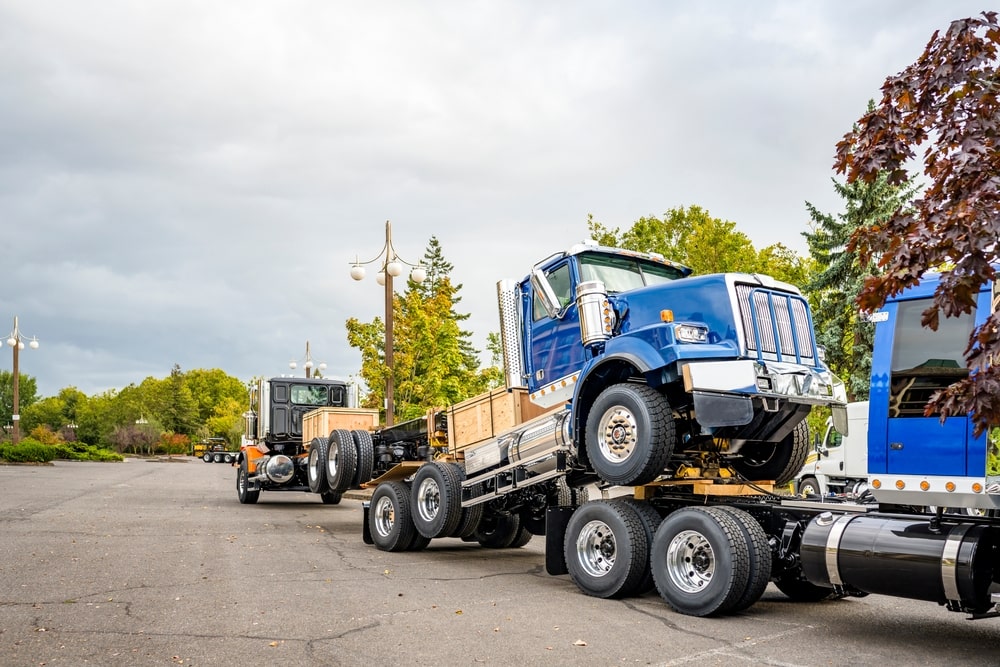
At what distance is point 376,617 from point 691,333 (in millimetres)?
3770

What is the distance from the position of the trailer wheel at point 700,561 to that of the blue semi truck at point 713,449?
0.02m

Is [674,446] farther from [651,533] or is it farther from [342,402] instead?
[342,402]

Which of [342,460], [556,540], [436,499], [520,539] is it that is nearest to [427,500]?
[436,499]

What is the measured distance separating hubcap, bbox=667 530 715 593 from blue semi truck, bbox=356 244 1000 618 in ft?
0.06

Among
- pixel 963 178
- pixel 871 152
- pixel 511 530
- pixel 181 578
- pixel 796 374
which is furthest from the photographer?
pixel 511 530

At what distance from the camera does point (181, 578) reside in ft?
32.3

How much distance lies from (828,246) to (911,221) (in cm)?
2742

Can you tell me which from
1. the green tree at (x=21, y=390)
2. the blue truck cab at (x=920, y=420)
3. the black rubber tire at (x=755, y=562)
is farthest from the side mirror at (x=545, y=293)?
the green tree at (x=21, y=390)

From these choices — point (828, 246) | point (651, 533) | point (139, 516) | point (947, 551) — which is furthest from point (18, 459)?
point (947, 551)

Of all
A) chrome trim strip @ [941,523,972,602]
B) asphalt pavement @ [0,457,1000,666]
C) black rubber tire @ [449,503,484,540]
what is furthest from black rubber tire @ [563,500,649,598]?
chrome trim strip @ [941,523,972,602]

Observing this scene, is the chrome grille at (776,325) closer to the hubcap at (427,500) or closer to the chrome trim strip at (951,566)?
the chrome trim strip at (951,566)

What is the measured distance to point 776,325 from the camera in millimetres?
9055

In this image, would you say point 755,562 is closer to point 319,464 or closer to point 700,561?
point 700,561

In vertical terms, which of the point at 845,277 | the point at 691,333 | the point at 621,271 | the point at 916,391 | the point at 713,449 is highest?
the point at 845,277
